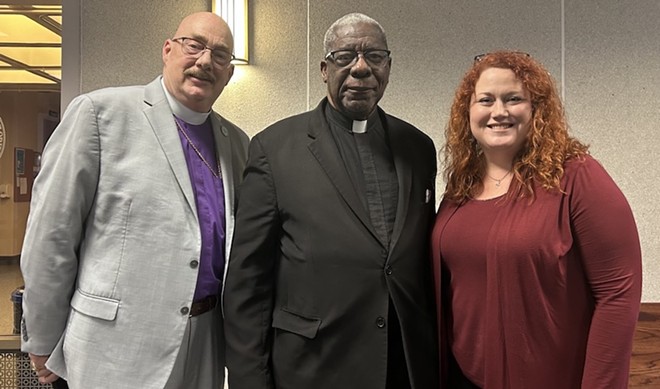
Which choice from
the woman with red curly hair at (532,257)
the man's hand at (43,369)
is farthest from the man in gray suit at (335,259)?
the man's hand at (43,369)

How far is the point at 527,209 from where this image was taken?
1429 millimetres

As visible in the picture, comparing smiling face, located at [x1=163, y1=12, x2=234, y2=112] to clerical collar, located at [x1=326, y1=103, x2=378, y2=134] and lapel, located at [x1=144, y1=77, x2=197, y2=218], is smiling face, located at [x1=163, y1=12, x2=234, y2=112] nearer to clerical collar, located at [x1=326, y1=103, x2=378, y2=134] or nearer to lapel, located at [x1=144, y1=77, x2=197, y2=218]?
lapel, located at [x1=144, y1=77, x2=197, y2=218]

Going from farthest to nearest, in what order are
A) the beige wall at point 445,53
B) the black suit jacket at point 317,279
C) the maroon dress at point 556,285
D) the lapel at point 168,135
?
the beige wall at point 445,53
the lapel at point 168,135
the black suit jacket at point 317,279
the maroon dress at point 556,285

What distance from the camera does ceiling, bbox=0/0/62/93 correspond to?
3104mm

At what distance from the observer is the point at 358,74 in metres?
1.59

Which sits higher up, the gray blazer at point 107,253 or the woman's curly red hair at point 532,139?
the woman's curly red hair at point 532,139

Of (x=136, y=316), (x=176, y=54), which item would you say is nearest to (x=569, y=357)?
(x=136, y=316)

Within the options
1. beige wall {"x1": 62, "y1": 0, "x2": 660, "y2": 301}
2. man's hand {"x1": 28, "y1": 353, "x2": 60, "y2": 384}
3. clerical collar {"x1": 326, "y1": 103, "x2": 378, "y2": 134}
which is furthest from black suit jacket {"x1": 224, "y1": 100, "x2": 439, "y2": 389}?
beige wall {"x1": 62, "y1": 0, "x2": 660, "y2": 301}

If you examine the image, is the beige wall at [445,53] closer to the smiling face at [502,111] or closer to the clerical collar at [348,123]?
the clerical collar at [348,123]

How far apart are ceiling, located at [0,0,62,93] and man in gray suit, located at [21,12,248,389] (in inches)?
70.9

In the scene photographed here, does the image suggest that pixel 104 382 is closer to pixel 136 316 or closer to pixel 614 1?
pixel 136 316

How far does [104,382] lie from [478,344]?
1.11 m

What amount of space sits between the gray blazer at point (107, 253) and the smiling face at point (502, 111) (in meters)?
0.92

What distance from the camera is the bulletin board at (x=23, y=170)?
3.11 metres
